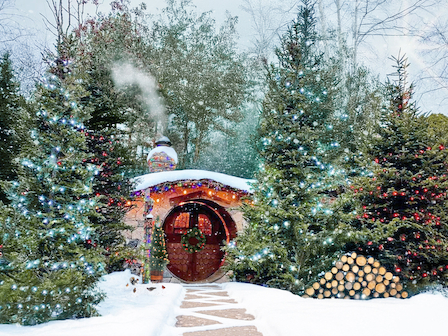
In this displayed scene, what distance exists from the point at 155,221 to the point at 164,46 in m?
14.1

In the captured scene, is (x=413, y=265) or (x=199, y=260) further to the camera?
(x=199, y=260)

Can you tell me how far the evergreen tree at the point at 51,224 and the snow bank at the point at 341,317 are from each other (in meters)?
2.50

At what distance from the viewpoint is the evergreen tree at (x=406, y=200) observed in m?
6.52

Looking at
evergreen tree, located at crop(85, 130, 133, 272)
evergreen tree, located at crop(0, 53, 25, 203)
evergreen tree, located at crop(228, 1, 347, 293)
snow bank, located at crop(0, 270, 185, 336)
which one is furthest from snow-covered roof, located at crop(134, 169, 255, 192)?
snow bank, located at crop(0, 270, 185, 336)

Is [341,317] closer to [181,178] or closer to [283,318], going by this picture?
[283,318]

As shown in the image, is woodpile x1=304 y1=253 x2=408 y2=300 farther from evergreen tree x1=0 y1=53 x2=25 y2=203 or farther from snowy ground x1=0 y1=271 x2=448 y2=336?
evergreen tree x1=0 y1=53 x2=25 y2=203

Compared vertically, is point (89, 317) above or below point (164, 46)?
below

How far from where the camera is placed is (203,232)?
1204cm

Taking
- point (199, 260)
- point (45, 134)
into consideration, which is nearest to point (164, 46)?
point (199, 260)

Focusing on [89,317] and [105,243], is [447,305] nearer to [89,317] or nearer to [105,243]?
→ [89,317]

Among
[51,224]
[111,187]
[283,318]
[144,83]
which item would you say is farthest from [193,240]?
[144,83]

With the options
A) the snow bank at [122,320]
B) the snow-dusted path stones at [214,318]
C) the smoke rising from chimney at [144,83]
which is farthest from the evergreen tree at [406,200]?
the smoke rising from chimney at [144,83]

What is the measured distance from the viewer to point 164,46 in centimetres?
2020

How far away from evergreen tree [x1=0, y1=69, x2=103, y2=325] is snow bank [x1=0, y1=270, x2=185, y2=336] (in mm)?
278
